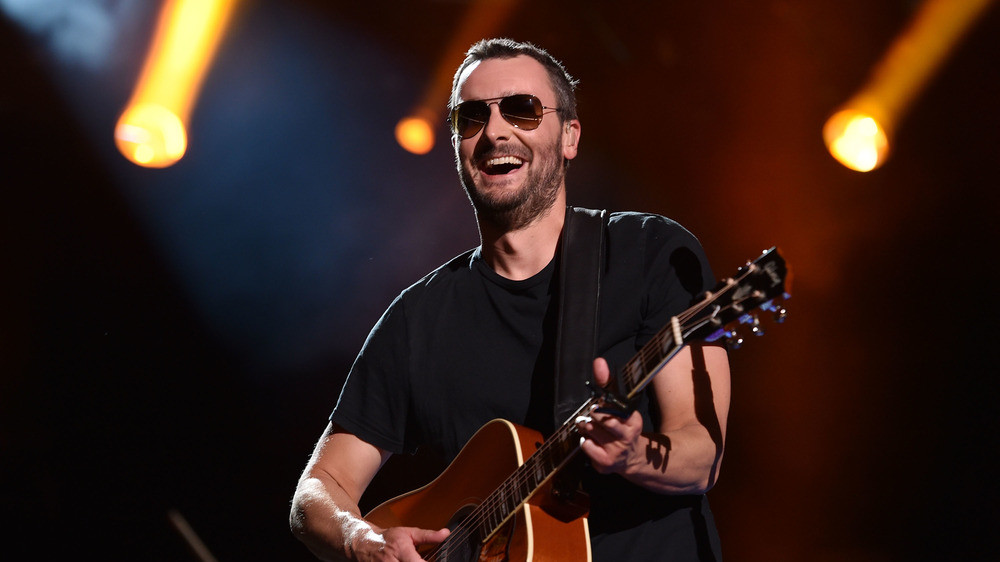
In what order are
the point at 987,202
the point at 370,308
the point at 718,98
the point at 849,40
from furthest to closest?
the point at 370,308 → the point at 718,98 → the point at 849,40 → the point at 987,202

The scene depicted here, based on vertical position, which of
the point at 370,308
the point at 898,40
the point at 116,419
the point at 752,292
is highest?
the point at 898,40

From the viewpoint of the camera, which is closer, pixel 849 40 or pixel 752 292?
pixel 752 292

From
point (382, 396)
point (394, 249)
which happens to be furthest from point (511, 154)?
point (394, 249)

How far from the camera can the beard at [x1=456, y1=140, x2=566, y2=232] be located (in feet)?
9.56

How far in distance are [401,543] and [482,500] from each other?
0.94 feet

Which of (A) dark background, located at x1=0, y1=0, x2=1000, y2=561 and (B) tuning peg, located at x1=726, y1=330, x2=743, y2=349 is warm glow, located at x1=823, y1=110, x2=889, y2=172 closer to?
(A) dark background, located at x1=0, y1=0, x2=1000, y2=561

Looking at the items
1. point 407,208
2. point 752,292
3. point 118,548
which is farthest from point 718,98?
point 118,548

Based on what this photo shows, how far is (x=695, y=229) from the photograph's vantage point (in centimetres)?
482

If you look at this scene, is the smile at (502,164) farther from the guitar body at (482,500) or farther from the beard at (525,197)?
the guitar body at (482,500)

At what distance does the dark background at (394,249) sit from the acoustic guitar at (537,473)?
2308mm

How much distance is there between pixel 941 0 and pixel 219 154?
472cm

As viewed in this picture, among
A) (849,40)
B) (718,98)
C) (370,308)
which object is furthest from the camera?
(370,308)

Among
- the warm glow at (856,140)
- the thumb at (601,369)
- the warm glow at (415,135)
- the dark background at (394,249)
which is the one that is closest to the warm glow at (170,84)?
the dark background at (394,249)

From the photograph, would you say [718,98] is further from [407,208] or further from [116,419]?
[116,419]
